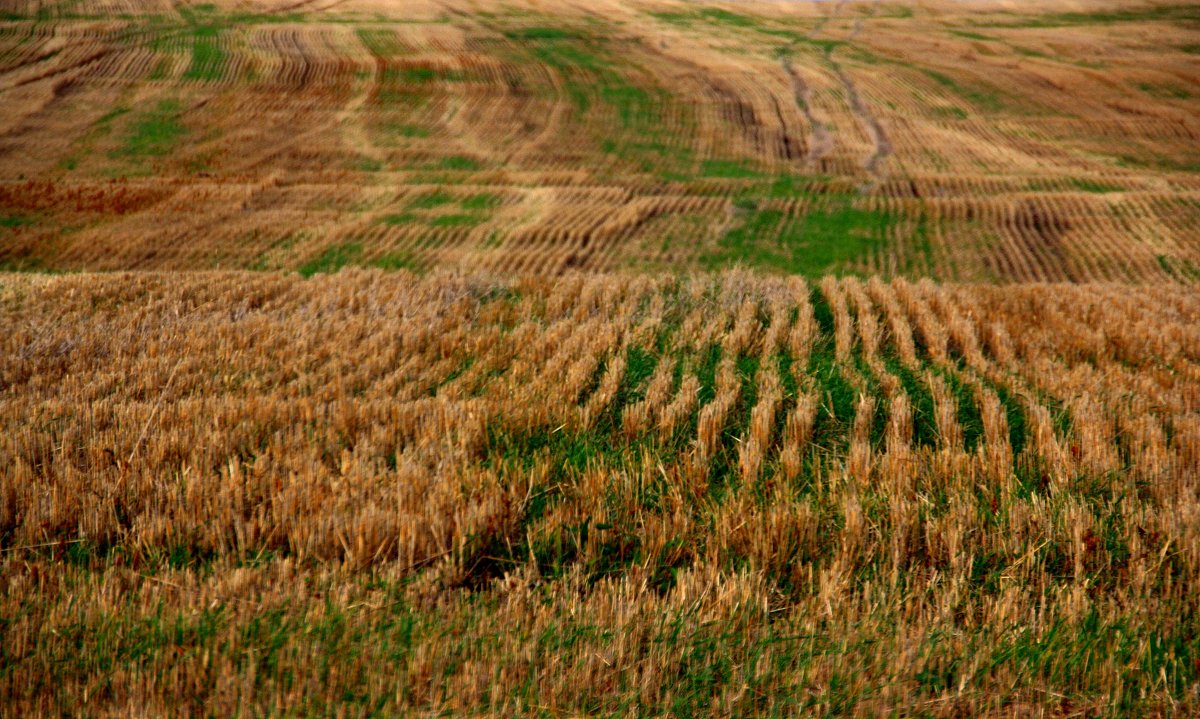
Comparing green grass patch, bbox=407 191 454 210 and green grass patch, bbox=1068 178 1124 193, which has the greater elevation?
green grass patch, bbox=1068 178 1124 193

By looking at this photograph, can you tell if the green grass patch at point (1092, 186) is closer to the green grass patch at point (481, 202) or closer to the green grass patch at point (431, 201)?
the green grass patch at point (481, 202)

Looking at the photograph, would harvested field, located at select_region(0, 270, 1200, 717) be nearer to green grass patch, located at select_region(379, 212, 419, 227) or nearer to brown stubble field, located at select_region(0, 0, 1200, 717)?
brown stubble field, located at select_region(0, 0, 1200, 717)

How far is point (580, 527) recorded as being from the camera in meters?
4.64

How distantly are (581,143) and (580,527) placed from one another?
4177 centimetres

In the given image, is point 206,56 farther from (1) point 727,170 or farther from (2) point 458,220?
(1) point 727,170

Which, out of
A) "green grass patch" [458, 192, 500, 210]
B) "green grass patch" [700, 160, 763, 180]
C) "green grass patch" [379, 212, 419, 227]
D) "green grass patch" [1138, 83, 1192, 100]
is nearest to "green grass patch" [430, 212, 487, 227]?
"green grass patch" [379, 212, 419, 227]

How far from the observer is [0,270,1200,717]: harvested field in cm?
327

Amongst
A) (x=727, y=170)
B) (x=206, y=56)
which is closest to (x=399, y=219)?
(x=727, y=170)

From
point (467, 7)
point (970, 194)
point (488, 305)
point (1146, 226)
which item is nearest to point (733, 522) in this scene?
point (488, 305)

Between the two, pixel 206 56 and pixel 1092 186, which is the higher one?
pixel 206 56

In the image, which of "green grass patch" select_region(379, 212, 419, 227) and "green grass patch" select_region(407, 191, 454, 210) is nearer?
"green grass patch" select_region(379, 212, 419, 227)

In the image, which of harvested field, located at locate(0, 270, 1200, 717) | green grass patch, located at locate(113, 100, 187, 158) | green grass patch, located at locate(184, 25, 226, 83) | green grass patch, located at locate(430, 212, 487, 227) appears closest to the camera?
harvested field, located at locate(0, 270, 1200, 717)

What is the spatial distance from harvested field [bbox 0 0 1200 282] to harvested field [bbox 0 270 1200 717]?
416 inches

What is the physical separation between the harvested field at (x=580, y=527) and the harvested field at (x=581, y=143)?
10569 millimetres
